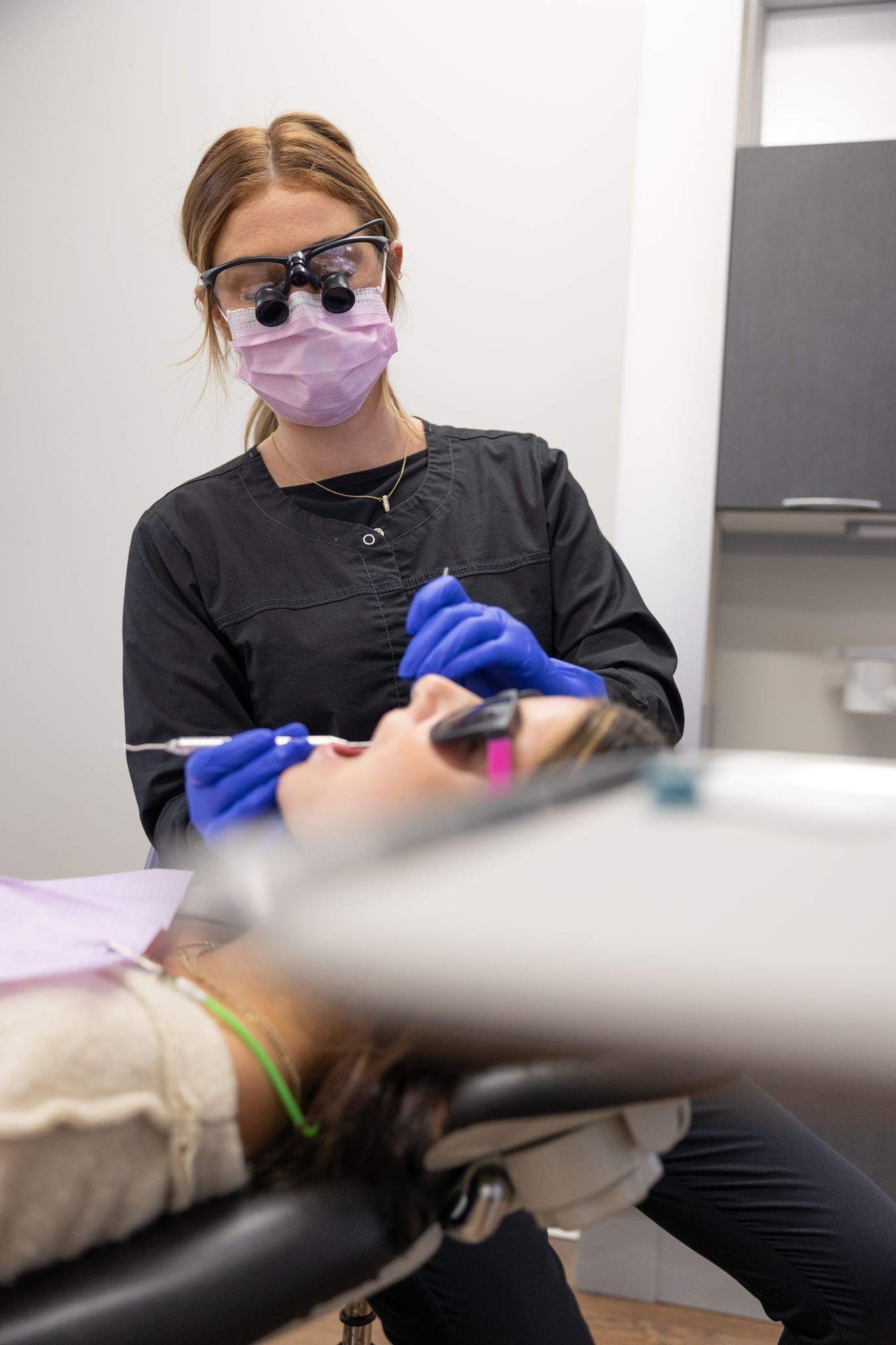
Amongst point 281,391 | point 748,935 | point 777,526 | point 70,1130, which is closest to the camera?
point 748,935

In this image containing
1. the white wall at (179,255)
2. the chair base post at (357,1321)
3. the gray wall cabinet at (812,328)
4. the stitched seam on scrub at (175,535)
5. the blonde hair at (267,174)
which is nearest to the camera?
the chair base post at (357,1321)

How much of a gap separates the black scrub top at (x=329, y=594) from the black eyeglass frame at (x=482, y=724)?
512 mm

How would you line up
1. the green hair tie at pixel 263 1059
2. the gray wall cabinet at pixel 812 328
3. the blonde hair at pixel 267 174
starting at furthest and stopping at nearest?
the gray wall cabinet at pixel 812 328 < the blonde hair at pixel 267 174 < the green hair tie at pixel 263 1059

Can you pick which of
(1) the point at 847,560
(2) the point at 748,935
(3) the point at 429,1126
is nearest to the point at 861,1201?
(3) the point at 429,1126

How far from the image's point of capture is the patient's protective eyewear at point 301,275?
1.27 meters

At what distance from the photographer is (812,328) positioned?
1.66 meters

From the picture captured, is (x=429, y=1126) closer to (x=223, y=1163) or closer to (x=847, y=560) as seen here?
(x=223, y=1163)

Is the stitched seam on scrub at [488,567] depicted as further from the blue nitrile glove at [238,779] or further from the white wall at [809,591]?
the white wall at [809,591]

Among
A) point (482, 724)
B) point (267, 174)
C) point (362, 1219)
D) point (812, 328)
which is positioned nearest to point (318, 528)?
point (267, 174)

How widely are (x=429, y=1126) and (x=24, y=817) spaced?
6.66 feet

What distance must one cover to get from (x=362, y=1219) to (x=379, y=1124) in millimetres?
48

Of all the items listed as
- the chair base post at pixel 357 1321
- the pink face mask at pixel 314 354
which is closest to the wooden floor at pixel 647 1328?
the chair base post at pixel 357 1321

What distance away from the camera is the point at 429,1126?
0.59 m

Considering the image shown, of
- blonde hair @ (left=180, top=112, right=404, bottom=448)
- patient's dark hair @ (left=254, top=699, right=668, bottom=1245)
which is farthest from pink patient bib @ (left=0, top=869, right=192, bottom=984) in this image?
blonde hair @ (left=180, top=112, right=404, bottom=448)
